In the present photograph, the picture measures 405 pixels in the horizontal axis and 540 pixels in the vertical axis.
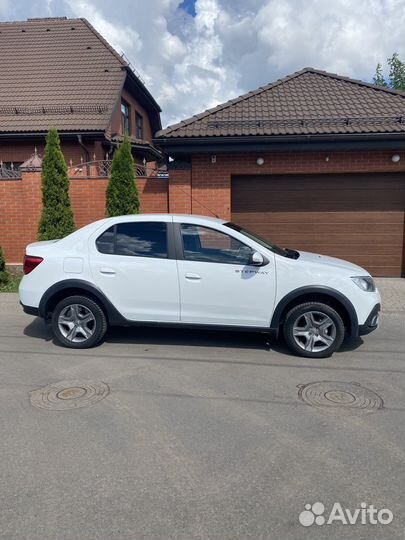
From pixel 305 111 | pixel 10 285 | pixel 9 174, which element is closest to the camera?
pixel 10 285

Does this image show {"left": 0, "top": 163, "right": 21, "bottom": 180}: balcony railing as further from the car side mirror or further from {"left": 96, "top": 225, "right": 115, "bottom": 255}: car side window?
the car side mirror

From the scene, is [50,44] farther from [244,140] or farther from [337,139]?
[337,139]

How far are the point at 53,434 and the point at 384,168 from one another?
8851 millimetres

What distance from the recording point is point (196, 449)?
3.14 metres

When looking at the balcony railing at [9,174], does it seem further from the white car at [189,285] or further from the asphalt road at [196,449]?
the asphalt road at [196,449]

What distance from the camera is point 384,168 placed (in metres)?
9.62

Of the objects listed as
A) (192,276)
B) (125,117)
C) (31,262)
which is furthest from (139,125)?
(192,276)

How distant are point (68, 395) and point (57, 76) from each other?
1529cm

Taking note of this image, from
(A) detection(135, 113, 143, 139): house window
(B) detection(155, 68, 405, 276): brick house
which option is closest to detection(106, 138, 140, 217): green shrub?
(B) detection(155, 68, 405, 276): brick house

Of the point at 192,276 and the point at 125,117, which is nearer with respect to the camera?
the point at 192,276

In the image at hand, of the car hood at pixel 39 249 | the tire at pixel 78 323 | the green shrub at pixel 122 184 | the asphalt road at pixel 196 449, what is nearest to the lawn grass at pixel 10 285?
the green shrub at pixel 122 184

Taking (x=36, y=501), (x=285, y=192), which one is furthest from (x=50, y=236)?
(x=36, y=501)

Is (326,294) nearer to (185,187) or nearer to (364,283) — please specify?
(364,283)

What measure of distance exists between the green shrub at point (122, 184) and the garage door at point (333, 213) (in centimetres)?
237
